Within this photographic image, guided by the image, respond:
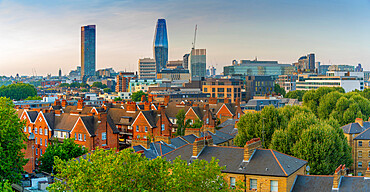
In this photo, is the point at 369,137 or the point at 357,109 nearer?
the point at 369,137

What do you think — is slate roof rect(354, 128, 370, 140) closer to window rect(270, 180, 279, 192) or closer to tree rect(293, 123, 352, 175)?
tree rect(293, 123, 352, 175)

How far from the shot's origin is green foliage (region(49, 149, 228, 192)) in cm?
3061

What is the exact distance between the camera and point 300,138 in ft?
212

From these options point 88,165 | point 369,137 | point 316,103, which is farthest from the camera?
point 316,103

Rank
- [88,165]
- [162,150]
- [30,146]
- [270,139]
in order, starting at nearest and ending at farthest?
[88,165]
[162,150]
[30,146]
[270,139]

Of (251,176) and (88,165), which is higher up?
(88,165)

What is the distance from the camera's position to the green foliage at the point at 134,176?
100 ft

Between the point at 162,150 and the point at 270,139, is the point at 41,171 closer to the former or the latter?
the point at 162,150

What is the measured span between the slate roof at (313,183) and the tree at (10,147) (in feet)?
97.9

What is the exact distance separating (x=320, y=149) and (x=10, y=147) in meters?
41.7

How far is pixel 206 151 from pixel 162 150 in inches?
369

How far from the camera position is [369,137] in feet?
261

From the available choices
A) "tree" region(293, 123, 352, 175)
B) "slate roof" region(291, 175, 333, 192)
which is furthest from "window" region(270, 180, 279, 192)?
"tree" region(293, 123, 352, 175)

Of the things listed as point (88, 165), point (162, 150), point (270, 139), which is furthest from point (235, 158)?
point (270, 139)
